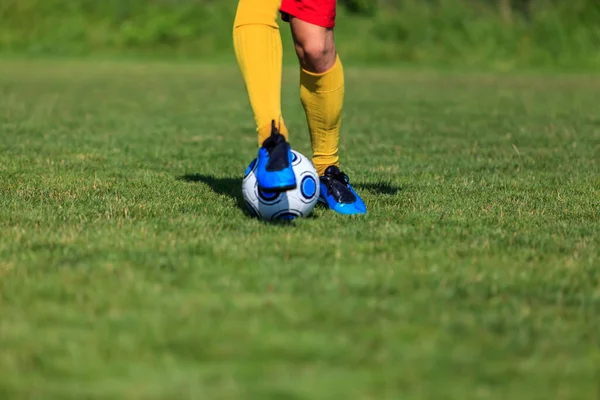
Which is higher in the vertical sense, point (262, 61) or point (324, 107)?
point (262, 61)

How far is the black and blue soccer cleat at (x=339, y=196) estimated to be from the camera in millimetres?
3979

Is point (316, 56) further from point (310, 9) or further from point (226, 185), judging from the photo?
point (226, 185)

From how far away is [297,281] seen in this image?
2.66 m

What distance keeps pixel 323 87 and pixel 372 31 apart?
62.9 ft

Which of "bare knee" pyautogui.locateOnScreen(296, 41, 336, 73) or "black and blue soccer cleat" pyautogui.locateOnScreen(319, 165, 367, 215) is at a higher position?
"bare knee" pyautogui.locateOnScreen(296, 41, 336, 73)

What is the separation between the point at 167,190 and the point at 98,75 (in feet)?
41.2

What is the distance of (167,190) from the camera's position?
15.1 ft

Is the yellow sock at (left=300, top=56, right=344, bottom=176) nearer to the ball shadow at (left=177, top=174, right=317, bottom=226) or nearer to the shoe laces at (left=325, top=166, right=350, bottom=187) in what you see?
the shoe laces at (left=325, top=166, right=350, bottom=187)

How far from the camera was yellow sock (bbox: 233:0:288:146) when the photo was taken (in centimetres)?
368

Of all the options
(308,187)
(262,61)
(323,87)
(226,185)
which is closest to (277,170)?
(308,187)

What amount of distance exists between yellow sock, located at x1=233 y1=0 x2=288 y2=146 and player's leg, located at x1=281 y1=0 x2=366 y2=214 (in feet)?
0.40

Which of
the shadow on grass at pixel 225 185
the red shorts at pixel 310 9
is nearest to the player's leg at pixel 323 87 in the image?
the red shorts at pixel 310 9

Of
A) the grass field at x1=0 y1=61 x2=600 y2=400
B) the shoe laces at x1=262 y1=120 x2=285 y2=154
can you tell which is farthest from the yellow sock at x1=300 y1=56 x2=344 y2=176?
the shoe laces at x1=262 y1=120 x2=285 y2=154

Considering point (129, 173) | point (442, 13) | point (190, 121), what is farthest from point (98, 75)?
point (129, 173)
